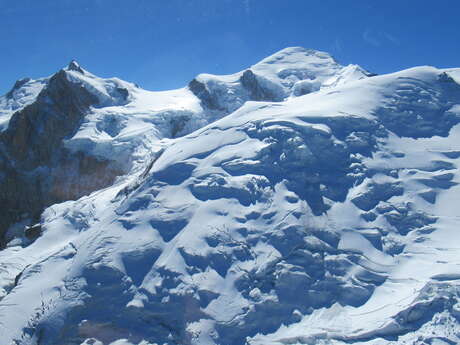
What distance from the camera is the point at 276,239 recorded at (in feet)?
48.5

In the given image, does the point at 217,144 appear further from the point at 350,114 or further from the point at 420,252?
the point at 420,252

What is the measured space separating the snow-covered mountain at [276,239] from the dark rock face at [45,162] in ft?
39.7

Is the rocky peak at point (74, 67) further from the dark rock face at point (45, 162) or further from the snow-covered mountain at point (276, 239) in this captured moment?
the snow-covered mountain at point (276, 239)

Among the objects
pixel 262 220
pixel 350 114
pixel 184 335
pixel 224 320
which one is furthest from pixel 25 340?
pixel 350 114

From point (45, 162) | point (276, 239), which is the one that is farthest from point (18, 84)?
point (276, 239)

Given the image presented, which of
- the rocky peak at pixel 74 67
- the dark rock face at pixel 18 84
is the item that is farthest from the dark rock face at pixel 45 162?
the dark rock face at pixel 18 84

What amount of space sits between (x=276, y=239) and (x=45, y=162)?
26705mm

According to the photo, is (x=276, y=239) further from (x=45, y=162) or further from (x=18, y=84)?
(x=18, y=84)

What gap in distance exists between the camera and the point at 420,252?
14055 mm

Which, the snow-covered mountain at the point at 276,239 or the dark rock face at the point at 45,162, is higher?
the dark rock face at the point at 45,162

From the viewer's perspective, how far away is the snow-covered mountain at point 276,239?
12758 millimetres

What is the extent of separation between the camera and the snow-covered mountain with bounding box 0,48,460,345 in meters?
12.8

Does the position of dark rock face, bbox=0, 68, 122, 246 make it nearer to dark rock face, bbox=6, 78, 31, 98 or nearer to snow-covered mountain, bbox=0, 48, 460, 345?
snow-covered mountain, bbox=0, 48, 460, 345

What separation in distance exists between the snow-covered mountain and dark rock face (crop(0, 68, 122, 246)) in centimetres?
1209
